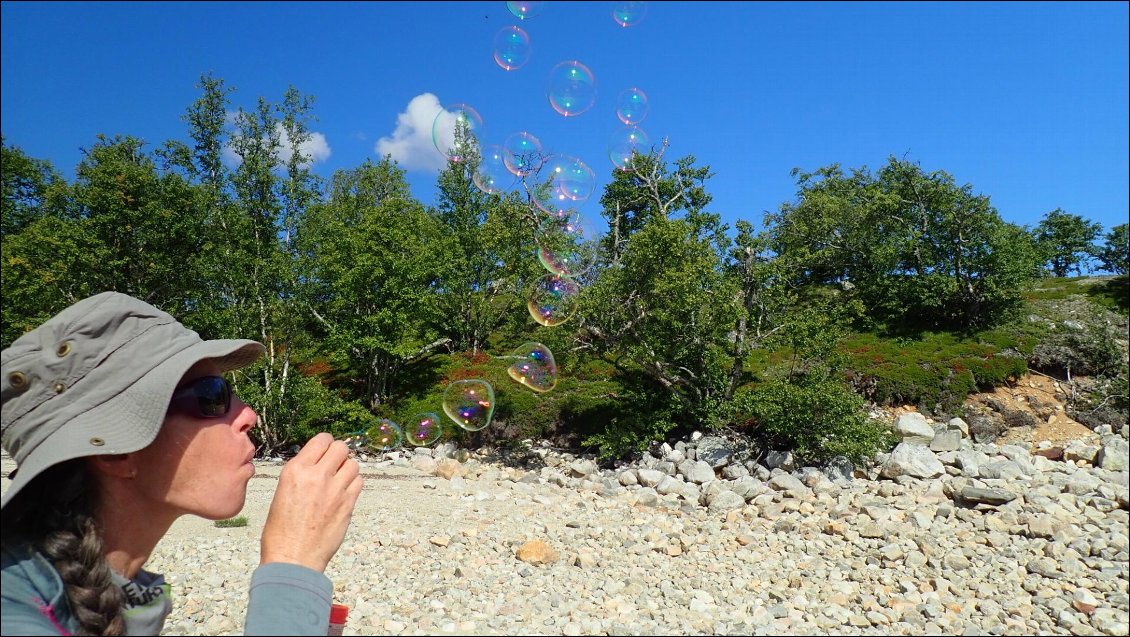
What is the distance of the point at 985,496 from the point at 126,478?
12.1 m

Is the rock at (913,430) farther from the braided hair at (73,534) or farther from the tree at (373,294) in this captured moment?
the braided hair at (73,534)

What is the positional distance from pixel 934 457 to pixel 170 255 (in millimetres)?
23156

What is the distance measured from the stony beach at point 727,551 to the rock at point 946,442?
Result: 1.54 feet

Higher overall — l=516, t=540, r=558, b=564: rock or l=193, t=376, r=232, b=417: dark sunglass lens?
l=193, t=376, r=232, b=417: dark sunglass lens

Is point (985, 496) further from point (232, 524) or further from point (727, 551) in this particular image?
point (232, 524)

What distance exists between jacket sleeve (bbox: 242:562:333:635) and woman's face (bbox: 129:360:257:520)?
26 centimetres

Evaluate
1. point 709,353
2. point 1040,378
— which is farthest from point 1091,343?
point 709,353

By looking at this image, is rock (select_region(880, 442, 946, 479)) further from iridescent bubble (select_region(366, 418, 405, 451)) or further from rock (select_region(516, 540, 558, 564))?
iridescent bubble (select_region(366, 418, 405, 451))

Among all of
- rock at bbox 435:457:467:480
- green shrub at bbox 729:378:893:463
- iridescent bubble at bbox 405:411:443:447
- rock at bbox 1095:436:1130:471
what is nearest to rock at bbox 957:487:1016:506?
green shrub at bbox 729:378:893:463

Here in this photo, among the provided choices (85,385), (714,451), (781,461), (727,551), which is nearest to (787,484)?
(781,461)

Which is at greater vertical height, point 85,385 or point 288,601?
point 85,385

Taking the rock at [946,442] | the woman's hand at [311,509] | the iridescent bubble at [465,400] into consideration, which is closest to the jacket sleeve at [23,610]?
the woman's hand at [311,509]

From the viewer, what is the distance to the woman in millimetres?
1257

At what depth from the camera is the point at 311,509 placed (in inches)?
57.6
